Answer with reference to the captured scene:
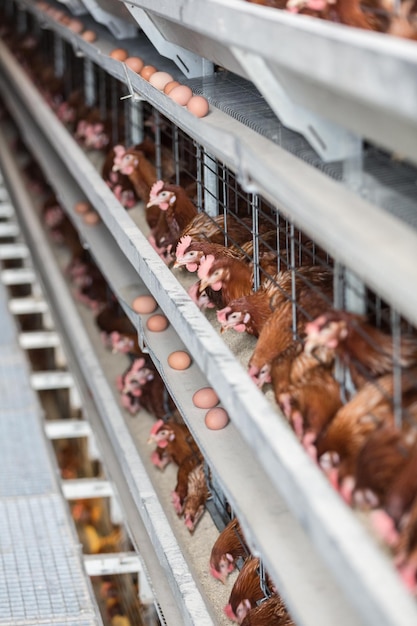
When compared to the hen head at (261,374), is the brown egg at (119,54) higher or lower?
higher

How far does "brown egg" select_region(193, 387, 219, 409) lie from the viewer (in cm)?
245

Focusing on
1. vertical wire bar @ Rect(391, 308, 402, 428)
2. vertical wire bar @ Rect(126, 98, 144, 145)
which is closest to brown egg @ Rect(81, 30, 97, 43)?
vertical wire bar @ Rect(126, 98, 144, 145)

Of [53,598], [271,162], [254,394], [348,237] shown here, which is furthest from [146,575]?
[348,237]

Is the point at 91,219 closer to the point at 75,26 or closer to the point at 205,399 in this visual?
the point at 75,26

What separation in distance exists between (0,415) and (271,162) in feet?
7.89

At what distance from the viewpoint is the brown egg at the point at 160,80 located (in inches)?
116

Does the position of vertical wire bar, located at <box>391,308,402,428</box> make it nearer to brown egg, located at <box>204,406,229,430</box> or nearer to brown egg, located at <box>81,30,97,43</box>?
brown egg, located at <box>204,406,229,430</box>

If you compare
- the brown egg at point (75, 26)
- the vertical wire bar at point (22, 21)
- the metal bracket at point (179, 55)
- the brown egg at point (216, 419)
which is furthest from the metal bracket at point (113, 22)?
the vertical wire bar at point (22, 21)

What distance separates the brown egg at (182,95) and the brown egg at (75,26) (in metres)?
1.59

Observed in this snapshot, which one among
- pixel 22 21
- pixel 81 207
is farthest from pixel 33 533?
pixel 22 21

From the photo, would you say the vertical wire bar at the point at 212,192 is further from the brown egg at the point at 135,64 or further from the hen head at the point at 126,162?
the hen head at the point at 126,162

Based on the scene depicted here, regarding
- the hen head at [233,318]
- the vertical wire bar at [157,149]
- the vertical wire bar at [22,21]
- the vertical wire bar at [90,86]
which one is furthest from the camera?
the vertical wire bar at [22,21]

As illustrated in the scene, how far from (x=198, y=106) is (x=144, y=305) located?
33.2 inches

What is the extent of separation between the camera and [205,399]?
8.06 feet
